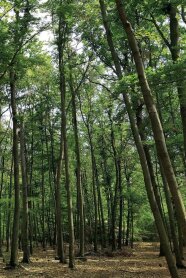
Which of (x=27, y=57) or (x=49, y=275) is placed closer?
(x=49, y=275)

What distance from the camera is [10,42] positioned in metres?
12.5

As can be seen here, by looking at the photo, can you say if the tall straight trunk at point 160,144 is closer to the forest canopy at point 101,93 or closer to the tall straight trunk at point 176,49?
the forest canopy at point 101,93

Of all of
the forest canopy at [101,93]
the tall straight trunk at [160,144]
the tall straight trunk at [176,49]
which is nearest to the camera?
the tall straight trunk at [160,144]

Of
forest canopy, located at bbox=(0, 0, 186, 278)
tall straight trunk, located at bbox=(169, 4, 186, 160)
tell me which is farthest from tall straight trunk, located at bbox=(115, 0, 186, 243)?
tall straight trunk, located at bbox=(169, 4, 186, 160)

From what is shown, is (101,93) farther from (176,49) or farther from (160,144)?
(160,144)

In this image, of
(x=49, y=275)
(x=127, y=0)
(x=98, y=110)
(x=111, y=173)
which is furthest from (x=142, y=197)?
(x=127, y=0)

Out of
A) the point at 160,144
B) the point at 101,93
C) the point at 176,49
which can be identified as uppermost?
the point at 101,93

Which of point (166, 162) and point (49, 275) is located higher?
point (166, 162)

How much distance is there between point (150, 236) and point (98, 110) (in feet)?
77.6

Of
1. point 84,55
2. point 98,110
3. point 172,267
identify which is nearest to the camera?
point 172,267

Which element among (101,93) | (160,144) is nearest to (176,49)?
(160,144)

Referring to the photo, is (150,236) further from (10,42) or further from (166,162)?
(166,162)

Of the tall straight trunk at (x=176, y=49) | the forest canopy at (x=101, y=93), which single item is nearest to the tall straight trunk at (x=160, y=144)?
the forest canopy at (x=101, y=93)

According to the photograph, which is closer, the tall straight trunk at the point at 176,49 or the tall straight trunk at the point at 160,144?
the tall straight trunk at the point at 160,144
